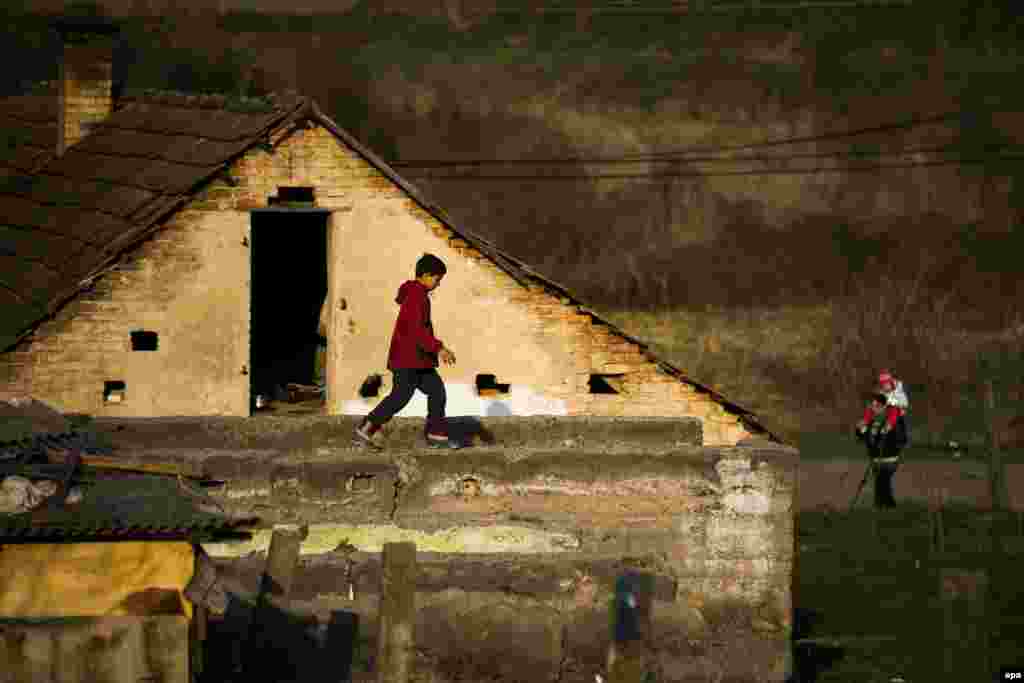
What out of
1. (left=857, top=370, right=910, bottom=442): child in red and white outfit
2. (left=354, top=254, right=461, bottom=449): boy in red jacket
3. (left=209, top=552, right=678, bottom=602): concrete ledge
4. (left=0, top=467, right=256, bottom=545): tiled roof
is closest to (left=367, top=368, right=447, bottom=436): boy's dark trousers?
(left=354, top=254, right=461, bottom=449): boy in red jacket

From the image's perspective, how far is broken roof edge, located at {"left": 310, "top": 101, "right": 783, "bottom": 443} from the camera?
24219 mm

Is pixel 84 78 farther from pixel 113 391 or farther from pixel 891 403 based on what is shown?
pixel 891 403

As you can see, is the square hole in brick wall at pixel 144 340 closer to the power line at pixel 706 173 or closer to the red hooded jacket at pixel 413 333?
the red hooded jacket at pixel 413 333

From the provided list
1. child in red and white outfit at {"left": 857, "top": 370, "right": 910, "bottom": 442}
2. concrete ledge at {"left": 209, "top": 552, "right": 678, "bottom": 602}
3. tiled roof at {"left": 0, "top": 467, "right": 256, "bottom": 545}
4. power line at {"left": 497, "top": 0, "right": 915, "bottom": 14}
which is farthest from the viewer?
power line at {"left": 497, "top": 0, "right": 915, "bottom": 14}

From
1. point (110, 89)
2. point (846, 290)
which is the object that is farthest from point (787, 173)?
point (110, 89)

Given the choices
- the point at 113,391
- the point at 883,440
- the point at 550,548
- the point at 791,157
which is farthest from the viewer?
the point at 791,157

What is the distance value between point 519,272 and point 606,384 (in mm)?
1459

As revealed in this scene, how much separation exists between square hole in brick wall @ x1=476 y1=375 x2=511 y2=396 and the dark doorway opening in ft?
7.59

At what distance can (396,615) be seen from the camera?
12297 millimetres

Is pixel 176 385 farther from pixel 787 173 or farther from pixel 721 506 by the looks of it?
pixel 787 173

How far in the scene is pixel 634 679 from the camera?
12.3 m

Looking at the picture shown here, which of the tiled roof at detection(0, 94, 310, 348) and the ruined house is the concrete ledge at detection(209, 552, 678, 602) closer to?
the ruined house

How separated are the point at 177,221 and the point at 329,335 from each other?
6.48 feet

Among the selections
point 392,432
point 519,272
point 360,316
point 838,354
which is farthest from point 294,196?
point 838,354
